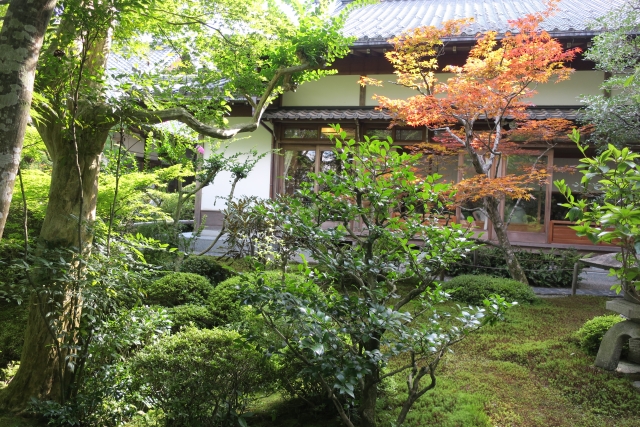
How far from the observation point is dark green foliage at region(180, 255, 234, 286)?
8359 millimetres

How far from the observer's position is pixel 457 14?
49.1ft

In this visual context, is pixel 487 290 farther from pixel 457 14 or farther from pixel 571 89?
pixel 457 14

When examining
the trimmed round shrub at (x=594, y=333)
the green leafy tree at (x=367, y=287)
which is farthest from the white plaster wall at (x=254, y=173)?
the green leafy tree at (x=367, y=287)

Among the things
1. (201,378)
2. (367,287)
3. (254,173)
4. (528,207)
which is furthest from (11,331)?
(528,207)

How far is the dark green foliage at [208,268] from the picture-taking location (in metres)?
8.36

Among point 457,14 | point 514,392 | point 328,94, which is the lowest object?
point 514,392

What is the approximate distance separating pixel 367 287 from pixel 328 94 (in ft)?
37.1

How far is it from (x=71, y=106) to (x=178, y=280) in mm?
3201

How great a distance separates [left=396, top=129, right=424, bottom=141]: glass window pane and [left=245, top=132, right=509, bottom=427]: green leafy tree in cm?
1016

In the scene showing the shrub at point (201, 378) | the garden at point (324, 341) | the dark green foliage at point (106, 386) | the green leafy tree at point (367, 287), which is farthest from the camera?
the dark green foliage at point (106, 386)

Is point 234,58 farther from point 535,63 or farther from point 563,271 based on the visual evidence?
point 563,271

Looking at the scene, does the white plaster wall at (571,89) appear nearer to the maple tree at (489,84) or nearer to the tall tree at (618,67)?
the tall tree at (618,67)

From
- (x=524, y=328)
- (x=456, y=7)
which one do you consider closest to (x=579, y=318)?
(x=524, y=328)

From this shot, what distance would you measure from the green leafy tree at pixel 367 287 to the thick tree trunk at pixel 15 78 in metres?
1.35
